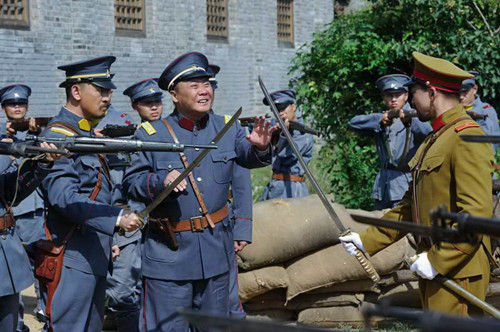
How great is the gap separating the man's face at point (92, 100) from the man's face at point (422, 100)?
2021 millimetres

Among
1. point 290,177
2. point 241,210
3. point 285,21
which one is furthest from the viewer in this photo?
point 285,21

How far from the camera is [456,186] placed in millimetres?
3982

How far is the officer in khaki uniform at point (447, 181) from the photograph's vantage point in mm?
3943

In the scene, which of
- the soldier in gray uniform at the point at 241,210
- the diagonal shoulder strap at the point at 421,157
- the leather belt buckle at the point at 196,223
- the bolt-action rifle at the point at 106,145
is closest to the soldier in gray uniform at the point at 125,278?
the soldier in gray uniform at the point at 241,210

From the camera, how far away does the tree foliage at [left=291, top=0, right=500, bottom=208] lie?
10500 millimetres

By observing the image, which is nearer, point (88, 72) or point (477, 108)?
point (88, 72)

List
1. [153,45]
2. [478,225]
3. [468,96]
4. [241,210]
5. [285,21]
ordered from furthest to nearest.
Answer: [285,21] < [153,45] < [468,96] < [241,210] < [478,225]

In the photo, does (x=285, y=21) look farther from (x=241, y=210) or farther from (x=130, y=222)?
(x=130, y=222)

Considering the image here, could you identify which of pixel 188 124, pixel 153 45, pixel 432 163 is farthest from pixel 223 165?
pixel 153 45

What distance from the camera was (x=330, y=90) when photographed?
446 inches

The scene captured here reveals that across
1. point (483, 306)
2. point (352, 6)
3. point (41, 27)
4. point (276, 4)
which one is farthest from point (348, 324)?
point (352, 6)

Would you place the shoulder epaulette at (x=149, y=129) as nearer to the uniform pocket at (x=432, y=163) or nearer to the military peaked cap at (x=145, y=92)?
the uniform pocket at (x=432, y=163)

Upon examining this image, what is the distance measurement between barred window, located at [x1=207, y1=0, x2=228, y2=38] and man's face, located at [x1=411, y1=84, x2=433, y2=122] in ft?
42.2

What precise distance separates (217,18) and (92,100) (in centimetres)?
1217
